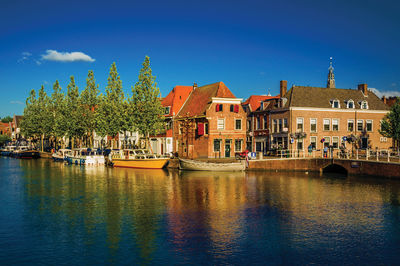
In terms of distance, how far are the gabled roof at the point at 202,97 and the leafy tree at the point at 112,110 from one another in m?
12.3

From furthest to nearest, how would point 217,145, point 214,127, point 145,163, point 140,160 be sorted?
1. point 217,145
2. point 214,127
3. point 140,160
4. point 145,163

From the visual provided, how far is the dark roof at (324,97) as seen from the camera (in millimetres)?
64938

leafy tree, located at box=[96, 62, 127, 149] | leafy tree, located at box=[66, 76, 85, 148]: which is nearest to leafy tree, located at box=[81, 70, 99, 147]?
leafy tree, located at box=[66, 76, 85, 148]

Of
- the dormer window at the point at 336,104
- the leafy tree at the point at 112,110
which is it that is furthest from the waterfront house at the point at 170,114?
the dormer window at the point at 336,104

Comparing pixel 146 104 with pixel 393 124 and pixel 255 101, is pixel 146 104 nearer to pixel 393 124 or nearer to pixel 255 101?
pixel 255 101

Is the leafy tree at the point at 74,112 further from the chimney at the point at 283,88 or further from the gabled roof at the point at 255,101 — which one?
the chimney at the point at 283,88

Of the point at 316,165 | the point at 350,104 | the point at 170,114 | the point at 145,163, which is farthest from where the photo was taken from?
the point at 170,114

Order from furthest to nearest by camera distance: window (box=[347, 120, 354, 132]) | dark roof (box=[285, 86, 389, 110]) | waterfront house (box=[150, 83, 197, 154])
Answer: waterfront house (box=[150, 83, 197, 154]), window (box=[347, 120, 354, 132]), dark roof (box=[285, 86, 389, 110])

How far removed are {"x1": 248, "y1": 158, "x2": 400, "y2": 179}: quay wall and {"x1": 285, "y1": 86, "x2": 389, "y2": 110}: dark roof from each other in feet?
38.2

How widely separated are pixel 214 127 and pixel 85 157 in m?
26.7

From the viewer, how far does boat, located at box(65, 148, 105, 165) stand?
6994 centimetres

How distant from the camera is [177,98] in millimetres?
75750

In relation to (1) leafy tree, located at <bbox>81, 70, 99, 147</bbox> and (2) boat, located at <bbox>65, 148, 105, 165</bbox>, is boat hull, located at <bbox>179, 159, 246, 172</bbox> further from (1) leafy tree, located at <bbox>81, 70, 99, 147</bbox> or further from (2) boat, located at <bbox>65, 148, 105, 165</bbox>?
(1) leafy tree, located at <bbox>81, 70, 99, 147</bbox>

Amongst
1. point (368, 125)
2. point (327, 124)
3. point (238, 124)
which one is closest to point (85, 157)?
point (238, 124)
